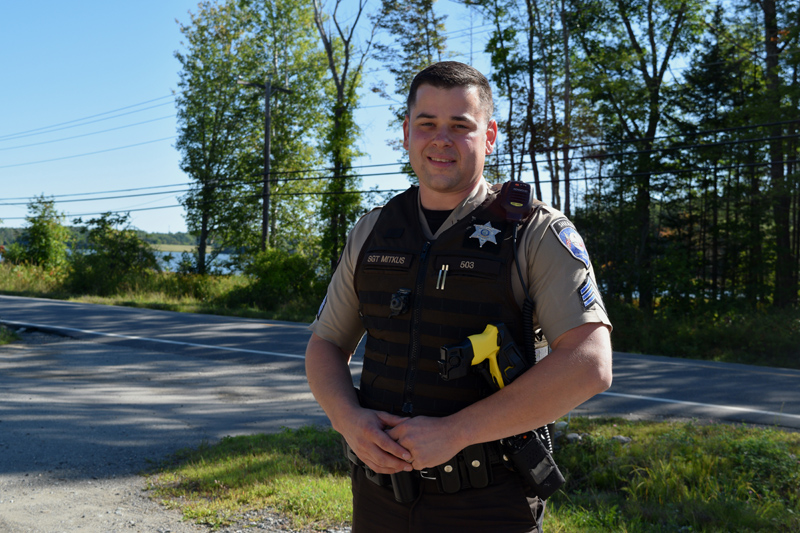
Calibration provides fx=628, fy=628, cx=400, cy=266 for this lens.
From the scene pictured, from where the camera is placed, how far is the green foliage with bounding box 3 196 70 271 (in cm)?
3206

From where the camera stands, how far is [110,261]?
2752cm

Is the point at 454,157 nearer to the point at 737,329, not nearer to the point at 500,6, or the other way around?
the point at 737,329

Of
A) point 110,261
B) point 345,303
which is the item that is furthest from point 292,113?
point 345,303

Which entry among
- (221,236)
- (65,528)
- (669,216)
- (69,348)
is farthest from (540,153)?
(221,236)

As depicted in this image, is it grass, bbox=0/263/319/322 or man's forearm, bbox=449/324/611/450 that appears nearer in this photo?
man's forearm, bbox=449/324/611/450

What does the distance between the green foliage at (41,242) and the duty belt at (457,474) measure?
34.6 m

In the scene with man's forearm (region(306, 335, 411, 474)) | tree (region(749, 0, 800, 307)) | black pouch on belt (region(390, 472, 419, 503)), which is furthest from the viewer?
tree (region(749, 0, 800, 307))

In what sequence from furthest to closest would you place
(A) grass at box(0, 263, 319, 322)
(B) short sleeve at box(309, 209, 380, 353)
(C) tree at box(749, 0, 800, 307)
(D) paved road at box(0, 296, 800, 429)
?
(A) grass at box(0, 263, 319, 322)
(C) tree at box(749, 0, 800, 307)
(D) paved road at box(0, 296, 800, 429)
(B) short sleeve at box(309, 209, 380, 353)

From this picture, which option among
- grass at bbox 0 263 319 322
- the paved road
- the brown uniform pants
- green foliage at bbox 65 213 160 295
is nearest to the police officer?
the brown uniform pants

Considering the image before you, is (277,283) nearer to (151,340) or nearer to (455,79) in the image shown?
(151,340)

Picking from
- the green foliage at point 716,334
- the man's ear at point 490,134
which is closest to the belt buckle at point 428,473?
the man's ear at point 490,134

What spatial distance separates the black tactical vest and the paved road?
6.27 metres

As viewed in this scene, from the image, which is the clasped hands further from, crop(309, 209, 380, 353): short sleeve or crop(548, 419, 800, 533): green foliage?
crop(548, 419, 800, 533): green foliage

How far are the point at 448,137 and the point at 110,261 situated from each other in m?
28.7
